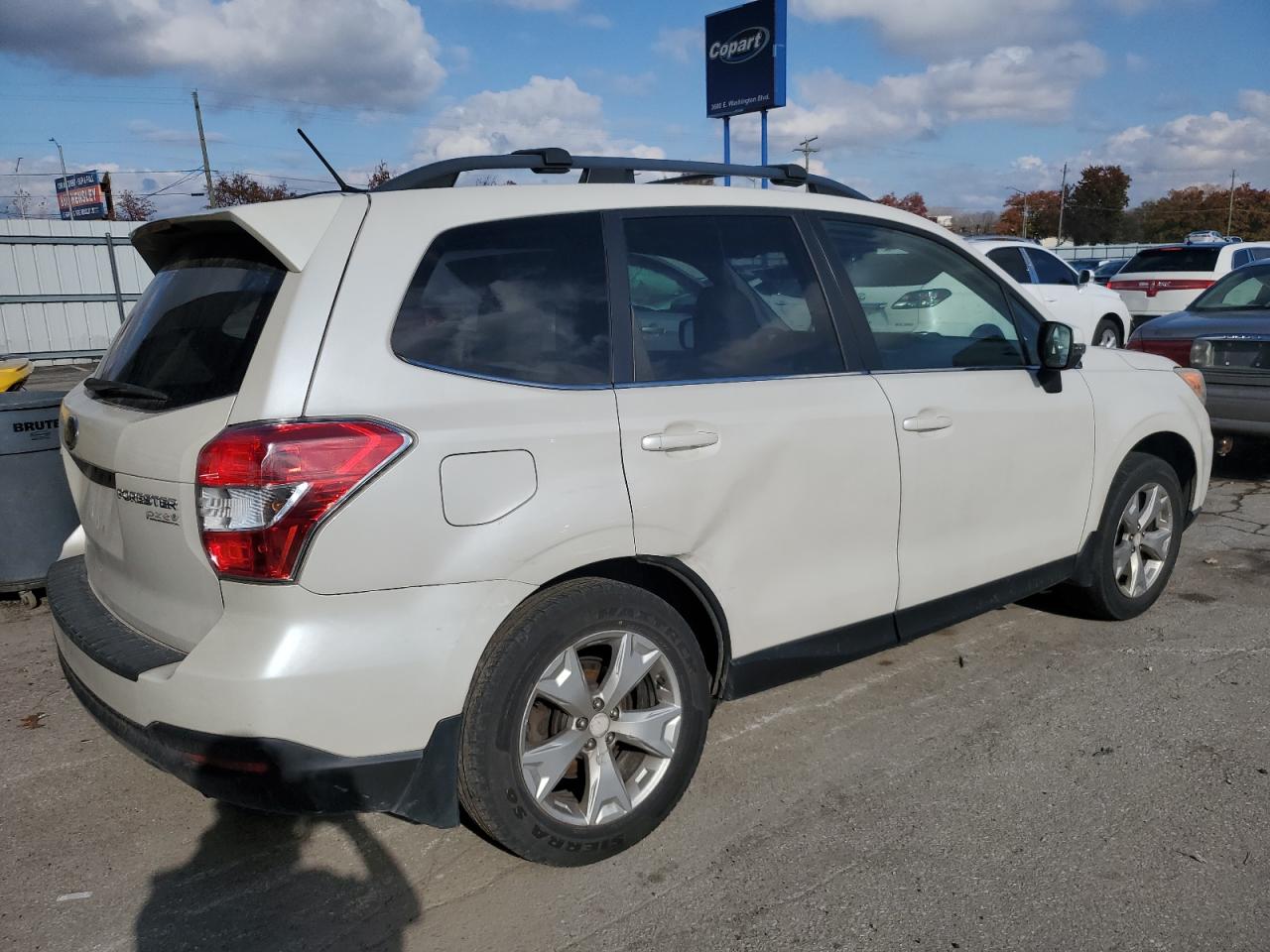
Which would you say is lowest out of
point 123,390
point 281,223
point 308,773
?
point 308,773

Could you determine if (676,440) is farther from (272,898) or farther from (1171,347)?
(1171,347)

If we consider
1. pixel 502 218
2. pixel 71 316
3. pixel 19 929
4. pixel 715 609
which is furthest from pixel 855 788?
pixel 71 316

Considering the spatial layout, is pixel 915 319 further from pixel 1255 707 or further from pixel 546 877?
pixel 546 877

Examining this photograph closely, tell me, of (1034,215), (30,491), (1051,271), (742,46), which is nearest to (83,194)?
(742,46)

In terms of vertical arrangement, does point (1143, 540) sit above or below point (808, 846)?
above

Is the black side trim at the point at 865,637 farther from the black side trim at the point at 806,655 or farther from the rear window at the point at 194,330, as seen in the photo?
the rear window at the point at 194,330

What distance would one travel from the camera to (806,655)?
3.34 meters

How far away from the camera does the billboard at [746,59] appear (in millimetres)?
19312

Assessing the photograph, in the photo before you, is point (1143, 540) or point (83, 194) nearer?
point (1143, 540)

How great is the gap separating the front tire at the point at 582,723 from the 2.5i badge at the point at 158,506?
0.84 metres

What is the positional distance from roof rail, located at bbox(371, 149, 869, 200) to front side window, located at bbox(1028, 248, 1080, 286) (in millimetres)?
10881

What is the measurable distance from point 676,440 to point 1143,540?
287cm

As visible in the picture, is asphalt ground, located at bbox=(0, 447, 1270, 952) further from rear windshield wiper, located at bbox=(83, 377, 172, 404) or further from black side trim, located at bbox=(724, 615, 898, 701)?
rear windshield wiper, located at bbox=(83, 377, 172, 404)

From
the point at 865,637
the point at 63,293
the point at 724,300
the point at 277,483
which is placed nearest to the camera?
the point at 277,483
